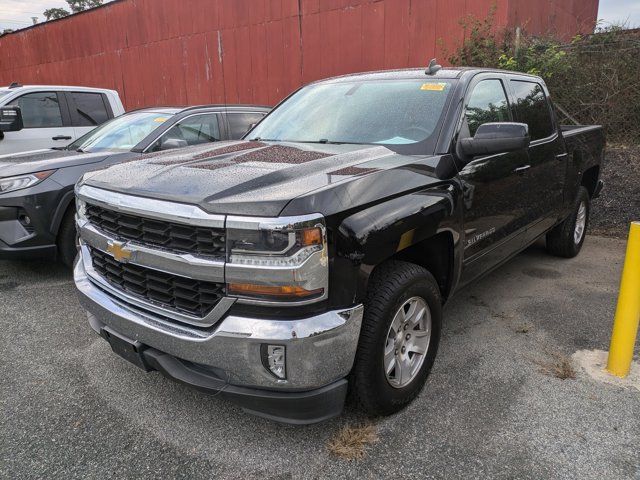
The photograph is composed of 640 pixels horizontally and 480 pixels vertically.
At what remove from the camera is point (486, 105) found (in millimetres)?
3391

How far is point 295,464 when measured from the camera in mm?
2270

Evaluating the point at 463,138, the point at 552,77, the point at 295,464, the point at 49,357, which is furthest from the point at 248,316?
the point at 552,77

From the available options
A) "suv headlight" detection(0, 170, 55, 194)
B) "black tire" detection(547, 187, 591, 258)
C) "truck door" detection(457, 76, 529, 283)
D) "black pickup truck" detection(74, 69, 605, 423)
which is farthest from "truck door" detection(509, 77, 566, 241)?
"suv headlight" detection(0, 170, 55, 194)

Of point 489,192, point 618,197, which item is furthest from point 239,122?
point 618,197

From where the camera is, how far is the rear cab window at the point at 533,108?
3900 mm

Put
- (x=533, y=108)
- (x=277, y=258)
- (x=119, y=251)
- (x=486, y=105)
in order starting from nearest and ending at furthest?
1. (x=277, y=258)
2. (x=119, y=251)
3. (x=486, y=105)
4. (x=533, y=108)

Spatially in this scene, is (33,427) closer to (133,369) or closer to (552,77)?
(133,369)

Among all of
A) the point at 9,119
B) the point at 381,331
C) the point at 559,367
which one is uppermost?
the point at 9,119

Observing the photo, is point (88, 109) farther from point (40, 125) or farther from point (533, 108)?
point (533, 108)

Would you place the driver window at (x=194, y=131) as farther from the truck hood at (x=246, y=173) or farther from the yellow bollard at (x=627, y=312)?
the yellow bollard at (x=627, y=312)

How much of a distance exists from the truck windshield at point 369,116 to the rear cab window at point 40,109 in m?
4.97

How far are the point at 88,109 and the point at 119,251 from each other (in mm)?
6178

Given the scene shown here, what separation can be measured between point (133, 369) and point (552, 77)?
7.57 metres

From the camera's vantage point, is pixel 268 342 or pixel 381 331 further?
pixel 381 331
